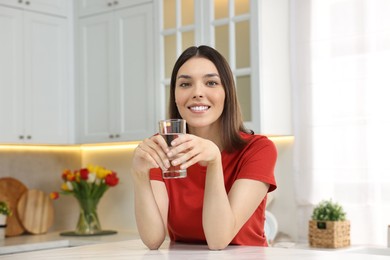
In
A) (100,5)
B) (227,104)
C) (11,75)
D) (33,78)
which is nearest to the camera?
(227,104)

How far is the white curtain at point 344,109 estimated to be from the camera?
128 inches

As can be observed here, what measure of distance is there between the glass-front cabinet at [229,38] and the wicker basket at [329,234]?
0.55m

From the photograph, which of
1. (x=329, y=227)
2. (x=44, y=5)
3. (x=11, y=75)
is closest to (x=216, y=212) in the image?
(x=329, y=227)

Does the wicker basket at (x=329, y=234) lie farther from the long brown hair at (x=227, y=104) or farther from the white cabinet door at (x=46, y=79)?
the white cabinet door at (x=46, y=79)

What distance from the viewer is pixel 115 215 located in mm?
4387

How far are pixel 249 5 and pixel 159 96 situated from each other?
30.1 inches

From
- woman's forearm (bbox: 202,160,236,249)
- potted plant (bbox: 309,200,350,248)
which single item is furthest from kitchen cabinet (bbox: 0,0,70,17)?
woman's forearm (bbox: 202,160,236,249)

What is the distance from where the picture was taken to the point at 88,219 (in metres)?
4.04

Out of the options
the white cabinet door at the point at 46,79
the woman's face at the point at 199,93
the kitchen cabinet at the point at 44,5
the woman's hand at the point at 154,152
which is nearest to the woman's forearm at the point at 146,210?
the woman's hand at the point at 154,152

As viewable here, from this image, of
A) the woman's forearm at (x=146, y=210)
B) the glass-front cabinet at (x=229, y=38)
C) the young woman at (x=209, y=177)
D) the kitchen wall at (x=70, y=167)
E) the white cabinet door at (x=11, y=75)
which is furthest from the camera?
the kitchen wall at (x=70, y=167)

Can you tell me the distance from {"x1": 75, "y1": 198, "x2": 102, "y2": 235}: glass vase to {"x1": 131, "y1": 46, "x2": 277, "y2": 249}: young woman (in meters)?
2.18

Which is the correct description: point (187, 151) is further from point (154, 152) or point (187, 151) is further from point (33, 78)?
point (33, 78)

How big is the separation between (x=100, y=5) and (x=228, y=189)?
251 centimetres

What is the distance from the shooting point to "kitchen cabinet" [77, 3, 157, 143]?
12.6 ft
